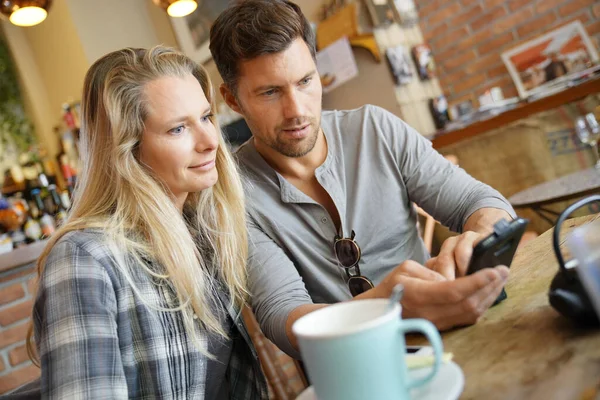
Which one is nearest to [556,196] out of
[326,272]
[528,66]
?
[326,272]

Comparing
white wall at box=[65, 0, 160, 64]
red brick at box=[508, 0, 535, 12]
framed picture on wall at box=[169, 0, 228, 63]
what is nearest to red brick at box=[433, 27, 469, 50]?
red brick at box=[508, 0, 535, 12]

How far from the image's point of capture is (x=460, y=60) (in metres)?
4.05

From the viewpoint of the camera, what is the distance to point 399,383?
521mm

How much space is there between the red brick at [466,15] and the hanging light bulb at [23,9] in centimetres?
258

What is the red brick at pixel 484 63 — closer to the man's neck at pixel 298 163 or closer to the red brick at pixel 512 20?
the red brick at pixel 512 20

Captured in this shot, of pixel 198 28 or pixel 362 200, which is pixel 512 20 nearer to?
pixel 198 28

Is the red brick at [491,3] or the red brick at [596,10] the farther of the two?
the red brick at [491,3]

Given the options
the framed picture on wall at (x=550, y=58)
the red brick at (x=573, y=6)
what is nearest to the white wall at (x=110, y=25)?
the framed picture on wall at (x=550, y=58)

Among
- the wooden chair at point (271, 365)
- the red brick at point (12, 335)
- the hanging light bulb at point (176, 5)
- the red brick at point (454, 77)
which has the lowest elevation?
the wooden chair at point (271, 365)

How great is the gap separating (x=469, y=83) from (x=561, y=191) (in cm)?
213

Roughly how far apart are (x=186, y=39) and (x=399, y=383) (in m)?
4.36

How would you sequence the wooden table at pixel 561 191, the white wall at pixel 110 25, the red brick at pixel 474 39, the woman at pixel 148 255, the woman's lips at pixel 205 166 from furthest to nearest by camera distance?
the white wall at pixel 110 25 < the red brick at pixel 474 39 < the wooden table at pixel 561 191 < the woman's lips at pixel 205 166 < the woman at pixel 148 255

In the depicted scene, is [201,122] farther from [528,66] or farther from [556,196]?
[528,66]

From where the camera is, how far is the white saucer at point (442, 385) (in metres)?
0.53
